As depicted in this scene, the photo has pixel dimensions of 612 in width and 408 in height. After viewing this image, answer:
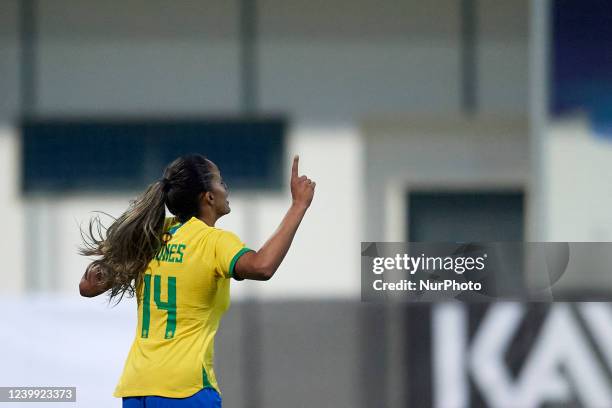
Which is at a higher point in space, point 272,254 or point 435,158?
point 435,158

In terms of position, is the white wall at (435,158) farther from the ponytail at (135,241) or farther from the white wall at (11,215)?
the ponytail at (135,241)

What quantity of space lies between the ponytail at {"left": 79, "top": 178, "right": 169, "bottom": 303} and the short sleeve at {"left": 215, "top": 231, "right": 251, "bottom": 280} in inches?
10.8

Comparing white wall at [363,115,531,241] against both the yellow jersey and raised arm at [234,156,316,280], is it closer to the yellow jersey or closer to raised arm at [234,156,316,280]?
the yellow jersey

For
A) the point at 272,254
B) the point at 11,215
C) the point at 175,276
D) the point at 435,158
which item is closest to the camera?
the point at 272,254

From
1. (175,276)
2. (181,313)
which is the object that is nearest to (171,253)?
(175,276)

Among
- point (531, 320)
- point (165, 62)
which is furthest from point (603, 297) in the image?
point (165, 62)

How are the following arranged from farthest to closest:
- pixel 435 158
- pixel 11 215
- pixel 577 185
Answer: pixel 435 158, pixel 11 215, pixel 577 185

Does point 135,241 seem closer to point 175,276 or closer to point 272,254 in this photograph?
point 175,276

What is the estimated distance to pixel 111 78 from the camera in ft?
32.4

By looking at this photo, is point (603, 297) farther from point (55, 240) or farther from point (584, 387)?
point (55, 240)

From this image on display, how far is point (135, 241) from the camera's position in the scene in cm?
402

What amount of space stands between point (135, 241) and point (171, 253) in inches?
6.1

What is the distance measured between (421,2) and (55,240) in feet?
13.1

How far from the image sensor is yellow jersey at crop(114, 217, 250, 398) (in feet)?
12.9
